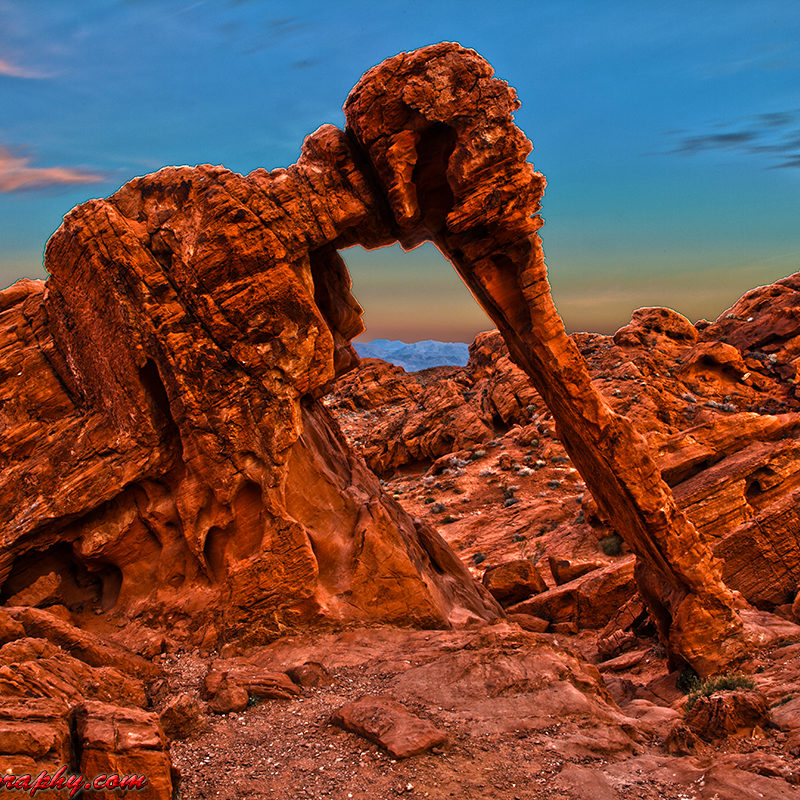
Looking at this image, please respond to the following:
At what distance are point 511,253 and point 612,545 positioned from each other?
48.6 feet

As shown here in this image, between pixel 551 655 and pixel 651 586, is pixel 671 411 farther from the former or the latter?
pixel 551 655

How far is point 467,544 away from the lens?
3275 centimetres

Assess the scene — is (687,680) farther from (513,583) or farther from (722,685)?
(513,583)

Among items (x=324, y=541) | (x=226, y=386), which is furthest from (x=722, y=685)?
(x=226, y=386)

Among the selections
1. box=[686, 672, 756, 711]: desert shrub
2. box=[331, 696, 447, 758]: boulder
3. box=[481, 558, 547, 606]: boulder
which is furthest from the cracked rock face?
box=[481, 558, 547, 606]: boulder

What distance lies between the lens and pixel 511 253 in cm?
1842

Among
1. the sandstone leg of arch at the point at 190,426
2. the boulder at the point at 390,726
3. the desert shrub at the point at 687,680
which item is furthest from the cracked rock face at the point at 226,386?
the boulder at the point at 390,726

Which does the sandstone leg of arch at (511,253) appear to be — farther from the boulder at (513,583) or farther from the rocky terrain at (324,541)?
the boulder at (513,583)

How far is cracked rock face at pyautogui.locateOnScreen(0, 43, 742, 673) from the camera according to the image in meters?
16.2

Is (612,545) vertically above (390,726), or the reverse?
(390,726)

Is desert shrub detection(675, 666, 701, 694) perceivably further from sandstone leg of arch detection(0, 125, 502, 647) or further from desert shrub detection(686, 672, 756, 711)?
sandstone leg of arch detection(0, 125, 502, 647)

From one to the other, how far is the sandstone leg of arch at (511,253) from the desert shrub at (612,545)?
7.18m

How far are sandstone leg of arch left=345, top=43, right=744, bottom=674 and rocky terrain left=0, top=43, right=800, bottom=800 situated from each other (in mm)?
77

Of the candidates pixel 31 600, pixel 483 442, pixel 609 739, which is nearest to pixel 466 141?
pixel 609 739
